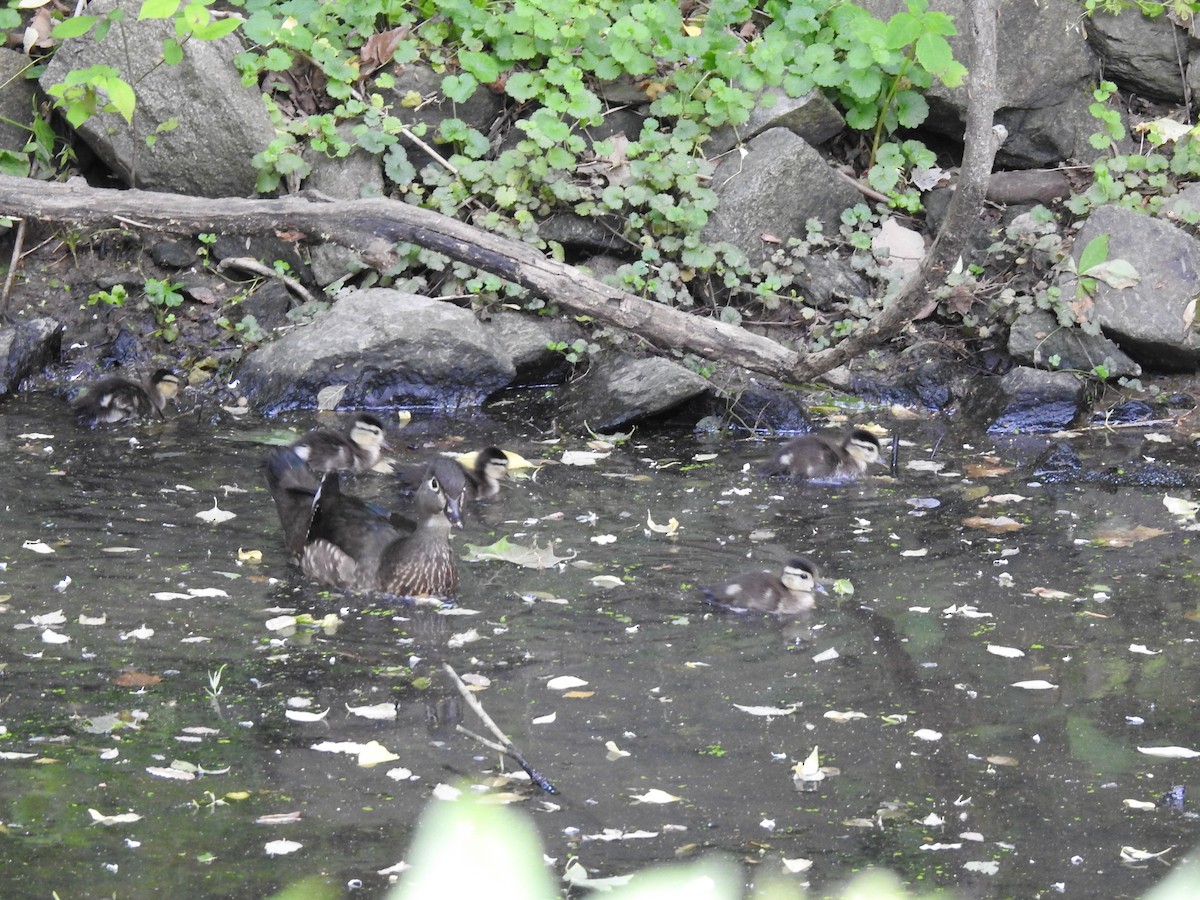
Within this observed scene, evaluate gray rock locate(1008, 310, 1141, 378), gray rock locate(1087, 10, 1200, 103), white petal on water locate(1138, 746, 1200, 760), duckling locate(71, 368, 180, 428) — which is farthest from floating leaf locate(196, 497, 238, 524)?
gray rock locate(1087, 10, 1200, 103)

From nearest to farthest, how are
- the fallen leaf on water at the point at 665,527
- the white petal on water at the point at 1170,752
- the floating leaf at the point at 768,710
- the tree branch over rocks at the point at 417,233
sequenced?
the white petal on water at the point at 1170,752, the floating leaf at the point at 768,710, the fallen leaf on water at the point at 665,527, the tree branch over rocks at the point at 417,233

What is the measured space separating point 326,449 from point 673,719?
3593mm

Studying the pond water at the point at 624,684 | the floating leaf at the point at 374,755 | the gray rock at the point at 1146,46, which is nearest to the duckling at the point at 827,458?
the pond water at the point at 624,684

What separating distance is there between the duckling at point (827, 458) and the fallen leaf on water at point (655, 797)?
378 centimetres

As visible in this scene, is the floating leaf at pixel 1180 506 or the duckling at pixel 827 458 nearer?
Answer: the floating leaf at pixel 1180 506

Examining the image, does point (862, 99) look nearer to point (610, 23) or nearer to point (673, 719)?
point (610, 23)

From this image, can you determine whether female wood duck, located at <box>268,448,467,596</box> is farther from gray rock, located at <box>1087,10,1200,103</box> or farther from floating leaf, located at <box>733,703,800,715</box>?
gray rock, located at <box>1087,10,1200,103</box>

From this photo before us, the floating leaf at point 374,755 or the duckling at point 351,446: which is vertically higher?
the floating leaf at point 374,755

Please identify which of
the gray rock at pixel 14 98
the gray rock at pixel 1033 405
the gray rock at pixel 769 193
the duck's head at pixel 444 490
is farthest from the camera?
the gray rock at pixel 14 98

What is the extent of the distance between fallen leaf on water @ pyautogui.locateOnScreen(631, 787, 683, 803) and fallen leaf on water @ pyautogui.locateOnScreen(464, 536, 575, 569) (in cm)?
220

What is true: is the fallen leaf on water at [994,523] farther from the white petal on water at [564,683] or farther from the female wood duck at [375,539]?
the white petal on water at [564,683]

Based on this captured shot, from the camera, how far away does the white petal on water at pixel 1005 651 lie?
5395 millimetres

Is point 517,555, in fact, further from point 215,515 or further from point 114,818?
point 114,818

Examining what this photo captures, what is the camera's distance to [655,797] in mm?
4199
